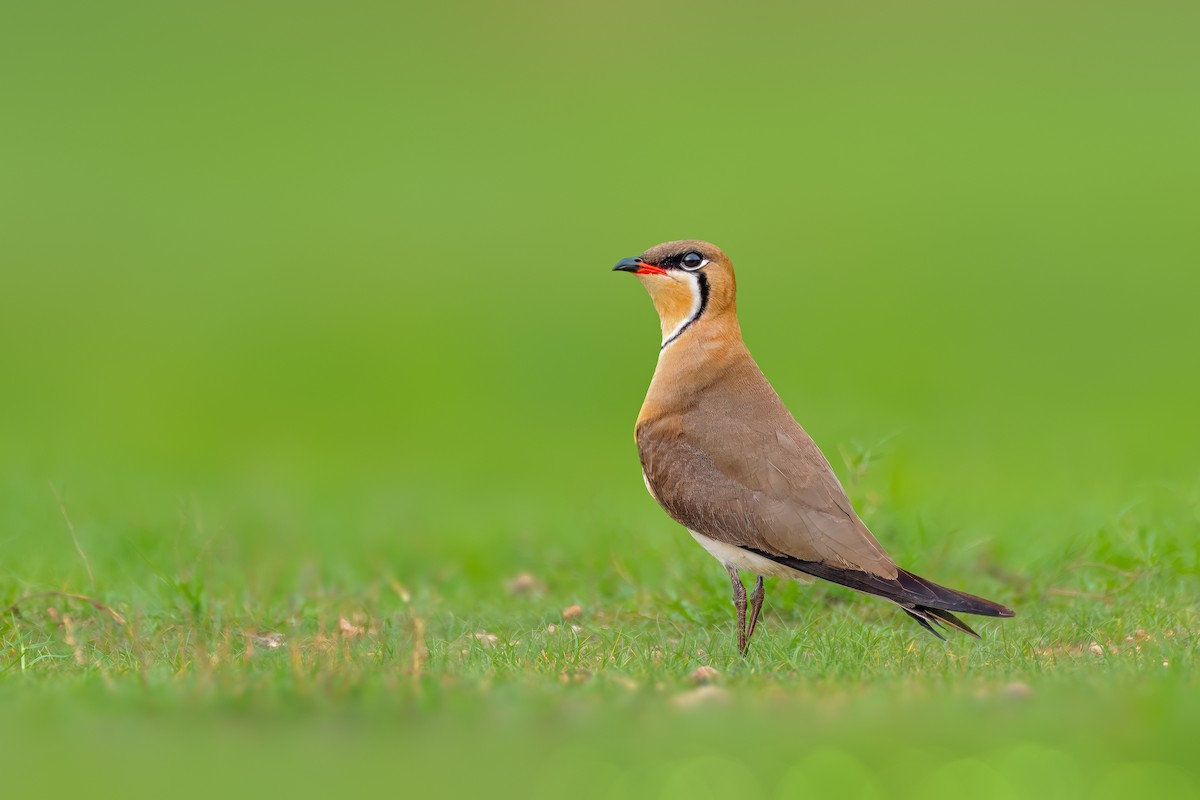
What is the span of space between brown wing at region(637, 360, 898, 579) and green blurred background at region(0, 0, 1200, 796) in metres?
1.46

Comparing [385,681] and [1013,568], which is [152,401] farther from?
[385,681]

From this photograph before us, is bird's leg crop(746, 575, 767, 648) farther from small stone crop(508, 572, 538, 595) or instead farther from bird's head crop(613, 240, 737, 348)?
small stone crop(508, 572, 538, 595)

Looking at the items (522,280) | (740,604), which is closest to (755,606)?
(740,604)

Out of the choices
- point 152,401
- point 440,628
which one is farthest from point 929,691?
point 152,401

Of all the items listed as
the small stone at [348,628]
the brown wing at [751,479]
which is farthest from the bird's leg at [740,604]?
the small stone at [348,628]

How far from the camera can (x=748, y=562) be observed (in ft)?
23.6

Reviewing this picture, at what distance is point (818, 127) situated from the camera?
26969mm

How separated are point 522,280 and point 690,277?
45.8 ft

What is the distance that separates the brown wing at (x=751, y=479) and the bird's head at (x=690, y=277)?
35 centimetres

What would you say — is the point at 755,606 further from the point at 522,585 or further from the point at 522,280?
the point at 522,280

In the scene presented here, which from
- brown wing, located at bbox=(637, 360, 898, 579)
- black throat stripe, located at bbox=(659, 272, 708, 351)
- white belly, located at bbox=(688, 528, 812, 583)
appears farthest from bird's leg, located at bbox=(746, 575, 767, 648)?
black throat stripe, located at bbox=(659, 272, 708, 351)

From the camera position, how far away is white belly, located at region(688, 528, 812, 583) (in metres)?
7.11

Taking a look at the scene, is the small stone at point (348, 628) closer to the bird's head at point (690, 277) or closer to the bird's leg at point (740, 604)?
the bird's leg at point (740, 604)

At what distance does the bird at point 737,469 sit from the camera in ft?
22.6
